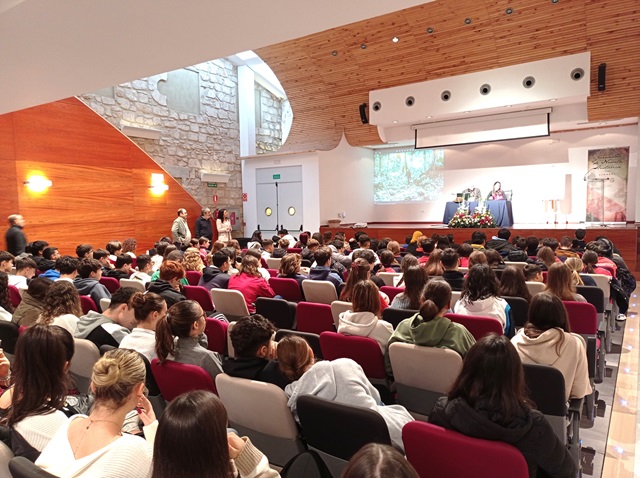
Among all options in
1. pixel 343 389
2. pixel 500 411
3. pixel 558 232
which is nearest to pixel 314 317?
pixel 343 389

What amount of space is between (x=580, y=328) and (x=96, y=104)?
A: 10675mm

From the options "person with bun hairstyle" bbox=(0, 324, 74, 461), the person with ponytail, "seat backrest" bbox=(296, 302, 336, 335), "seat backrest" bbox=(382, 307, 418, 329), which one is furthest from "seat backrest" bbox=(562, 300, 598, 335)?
"person with bun hairstyle" bbox=(0, 324, 74, 461)

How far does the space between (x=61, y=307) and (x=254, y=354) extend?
1829mm

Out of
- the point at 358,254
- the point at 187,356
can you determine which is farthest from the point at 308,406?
the point at 358,254

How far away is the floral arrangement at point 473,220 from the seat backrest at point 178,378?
391 inches

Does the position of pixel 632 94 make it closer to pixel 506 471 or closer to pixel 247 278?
pixel 247 278

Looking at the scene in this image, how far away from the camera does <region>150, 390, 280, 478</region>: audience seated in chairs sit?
1239mm

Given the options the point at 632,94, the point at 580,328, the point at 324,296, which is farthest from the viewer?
the point at 632,94

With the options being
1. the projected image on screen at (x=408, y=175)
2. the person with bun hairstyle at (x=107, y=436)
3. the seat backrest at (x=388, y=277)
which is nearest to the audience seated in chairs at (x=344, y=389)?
the person with bun hairstyle at (x=107, y=436)

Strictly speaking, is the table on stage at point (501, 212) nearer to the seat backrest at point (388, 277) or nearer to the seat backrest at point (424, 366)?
the seat backrest at point (388, 277)

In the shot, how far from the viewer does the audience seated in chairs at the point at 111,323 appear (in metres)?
3.01

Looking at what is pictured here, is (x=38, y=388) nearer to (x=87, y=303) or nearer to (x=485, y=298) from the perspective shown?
(x=87, y=303)

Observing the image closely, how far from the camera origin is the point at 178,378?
2.46 metres

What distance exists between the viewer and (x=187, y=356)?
2613 mm
